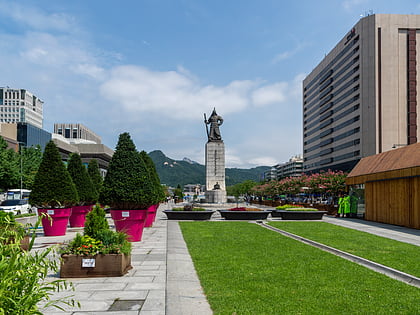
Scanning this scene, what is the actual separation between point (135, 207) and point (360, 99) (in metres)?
75.4

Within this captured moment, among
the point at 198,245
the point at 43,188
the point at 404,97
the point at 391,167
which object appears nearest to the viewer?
the point at 198,245

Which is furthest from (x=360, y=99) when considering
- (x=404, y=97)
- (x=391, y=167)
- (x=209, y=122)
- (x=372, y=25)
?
(x=391, y=167)

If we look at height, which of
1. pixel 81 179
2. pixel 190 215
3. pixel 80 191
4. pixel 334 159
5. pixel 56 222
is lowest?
pixel 190 215

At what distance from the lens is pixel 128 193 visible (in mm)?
13477

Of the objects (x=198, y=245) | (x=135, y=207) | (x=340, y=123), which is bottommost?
(x=198, y=245)

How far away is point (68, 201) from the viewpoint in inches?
615

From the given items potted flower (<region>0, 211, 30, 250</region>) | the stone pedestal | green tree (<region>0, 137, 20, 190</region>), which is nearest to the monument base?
the stone pedestal

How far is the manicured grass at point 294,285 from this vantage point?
5.55 m

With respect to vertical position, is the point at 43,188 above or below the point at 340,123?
below

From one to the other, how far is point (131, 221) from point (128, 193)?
1010 mm

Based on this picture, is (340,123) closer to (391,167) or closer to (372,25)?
(372,25)

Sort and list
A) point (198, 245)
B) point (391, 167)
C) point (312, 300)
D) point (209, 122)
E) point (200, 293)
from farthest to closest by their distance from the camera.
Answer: point (209, 122), point (391, 167), point (198, 245), point (200, 293), point (312, 300)

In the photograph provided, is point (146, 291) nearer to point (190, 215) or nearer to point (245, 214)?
point (190, 215)

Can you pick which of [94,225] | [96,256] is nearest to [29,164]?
[94,225]
